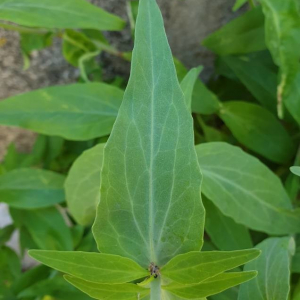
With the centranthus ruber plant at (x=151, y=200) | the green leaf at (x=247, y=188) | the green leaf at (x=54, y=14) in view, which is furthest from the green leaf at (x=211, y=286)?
the green leaf at (x=54, y=14)

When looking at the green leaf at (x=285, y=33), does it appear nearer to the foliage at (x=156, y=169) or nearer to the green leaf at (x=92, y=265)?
the foliage at (x=156, y=169)

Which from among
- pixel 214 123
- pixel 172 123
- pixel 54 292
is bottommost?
pixel 54 292

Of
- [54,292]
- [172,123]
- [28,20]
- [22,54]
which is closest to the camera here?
[172,123]

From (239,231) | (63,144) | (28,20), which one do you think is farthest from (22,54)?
(239,231)

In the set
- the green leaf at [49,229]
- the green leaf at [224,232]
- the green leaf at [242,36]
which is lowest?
the green leaf at [49,229]

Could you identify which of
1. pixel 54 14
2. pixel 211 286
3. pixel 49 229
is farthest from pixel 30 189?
pixel 211 286

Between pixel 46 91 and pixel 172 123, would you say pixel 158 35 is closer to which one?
pixel 172 123

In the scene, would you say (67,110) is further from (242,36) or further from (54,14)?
(242,36)
